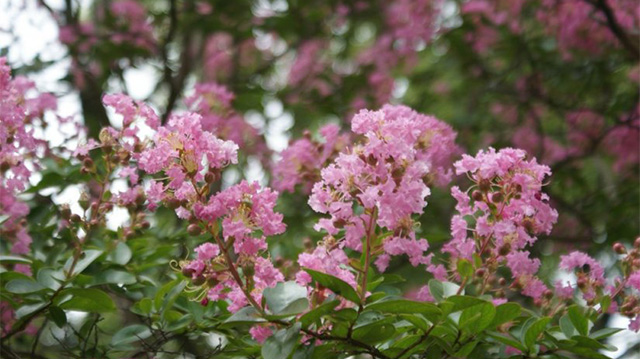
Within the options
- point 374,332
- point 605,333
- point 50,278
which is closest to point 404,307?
point 374,332

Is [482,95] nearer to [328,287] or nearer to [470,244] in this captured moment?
[470,244]

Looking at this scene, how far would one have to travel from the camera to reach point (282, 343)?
136 centimetres

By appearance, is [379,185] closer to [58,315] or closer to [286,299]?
[286,299]

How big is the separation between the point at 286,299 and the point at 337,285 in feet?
0.29

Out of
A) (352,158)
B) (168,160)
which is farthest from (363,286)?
(168,160)

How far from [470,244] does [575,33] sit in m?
2.54

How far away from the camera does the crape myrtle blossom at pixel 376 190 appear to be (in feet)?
4.63

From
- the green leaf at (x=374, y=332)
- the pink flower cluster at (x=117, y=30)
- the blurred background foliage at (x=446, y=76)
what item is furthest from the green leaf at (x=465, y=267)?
the pink flower cluster at (x=117, y=30)

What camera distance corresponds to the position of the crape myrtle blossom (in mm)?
1411

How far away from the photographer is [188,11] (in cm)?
390

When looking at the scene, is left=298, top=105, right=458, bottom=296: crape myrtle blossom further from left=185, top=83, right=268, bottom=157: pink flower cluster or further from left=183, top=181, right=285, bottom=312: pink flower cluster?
left=185, top=83, right=268, bottom=157: pink flower cluster

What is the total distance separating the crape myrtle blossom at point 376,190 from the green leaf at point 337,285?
0.36ft

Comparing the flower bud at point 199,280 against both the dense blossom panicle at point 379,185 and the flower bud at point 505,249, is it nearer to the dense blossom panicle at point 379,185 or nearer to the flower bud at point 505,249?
the dense blossom panicle at point 379,185

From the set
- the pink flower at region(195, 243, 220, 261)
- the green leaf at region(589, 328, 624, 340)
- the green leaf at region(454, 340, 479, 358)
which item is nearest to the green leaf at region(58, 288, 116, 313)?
the pink flower at region(195, 243, 220, 261)
